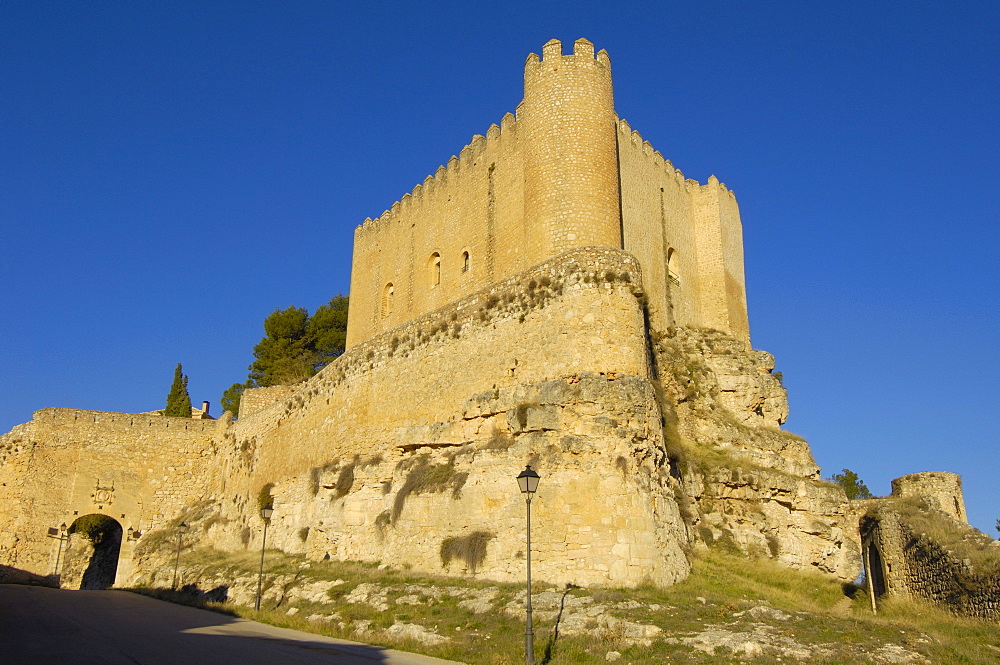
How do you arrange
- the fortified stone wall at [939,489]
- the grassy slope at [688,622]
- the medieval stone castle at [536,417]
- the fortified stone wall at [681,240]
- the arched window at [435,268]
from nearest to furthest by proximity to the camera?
1. the grassy slope at [688,622]
2. the medieval stone castle at [536,417]
3. the fortified stone wall at [939,489]
4. the fortified stone wall at [681,240]
5. the arched window at [435,268]

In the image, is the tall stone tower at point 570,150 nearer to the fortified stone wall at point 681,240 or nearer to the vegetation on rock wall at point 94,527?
the fortified stone wall at point 681,240

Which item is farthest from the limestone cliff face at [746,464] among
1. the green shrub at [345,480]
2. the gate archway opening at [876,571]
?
the green shrub at [345,480]

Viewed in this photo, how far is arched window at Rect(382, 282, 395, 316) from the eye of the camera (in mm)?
32688

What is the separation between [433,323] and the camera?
2347 centimetres

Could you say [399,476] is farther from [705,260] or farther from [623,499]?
[705,260]

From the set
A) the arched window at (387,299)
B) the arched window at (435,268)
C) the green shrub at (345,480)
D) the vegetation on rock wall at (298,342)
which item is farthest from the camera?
the vegetation on rock wall at (298,342)

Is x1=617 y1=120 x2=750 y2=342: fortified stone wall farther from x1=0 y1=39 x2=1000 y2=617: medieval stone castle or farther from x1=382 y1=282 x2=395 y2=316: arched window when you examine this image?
x1=382 y1=282 x2=395 y2=316: arched window

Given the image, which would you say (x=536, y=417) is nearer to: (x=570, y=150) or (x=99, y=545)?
(x=570, y=150)

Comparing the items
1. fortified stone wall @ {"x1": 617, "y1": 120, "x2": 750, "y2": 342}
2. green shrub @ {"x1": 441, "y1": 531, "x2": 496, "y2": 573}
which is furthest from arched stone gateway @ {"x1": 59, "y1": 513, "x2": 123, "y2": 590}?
fortified stone wall @ {"x1": 617, "y1": 120, "x2": 750, "y2": 342}

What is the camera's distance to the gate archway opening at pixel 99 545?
120 feet

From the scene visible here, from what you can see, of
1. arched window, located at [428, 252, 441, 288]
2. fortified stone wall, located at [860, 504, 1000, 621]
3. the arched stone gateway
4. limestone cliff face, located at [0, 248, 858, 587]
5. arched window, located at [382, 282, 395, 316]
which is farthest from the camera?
the arched stone gateway

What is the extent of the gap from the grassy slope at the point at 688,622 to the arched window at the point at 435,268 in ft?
42.3

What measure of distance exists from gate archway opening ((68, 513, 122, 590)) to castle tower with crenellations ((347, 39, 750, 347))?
15.4 metres

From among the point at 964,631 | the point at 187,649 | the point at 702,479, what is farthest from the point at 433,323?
the point at 964,631
